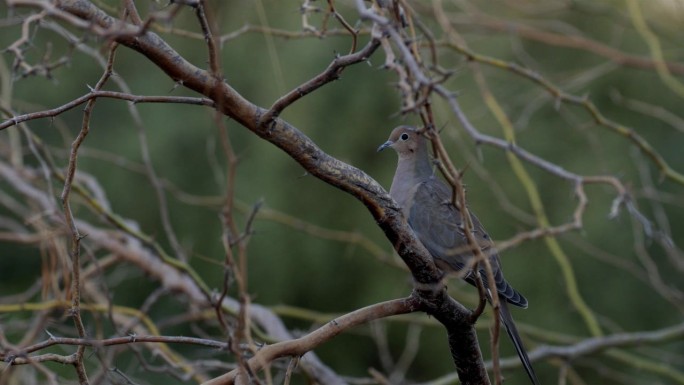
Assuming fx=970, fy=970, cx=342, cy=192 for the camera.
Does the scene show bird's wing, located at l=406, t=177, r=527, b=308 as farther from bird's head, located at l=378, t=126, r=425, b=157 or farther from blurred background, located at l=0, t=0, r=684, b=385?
blurred background, located at l=0, t=0, r=684, b=385

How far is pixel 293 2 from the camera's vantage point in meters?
6.44

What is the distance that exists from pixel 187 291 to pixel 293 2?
2.83 meters

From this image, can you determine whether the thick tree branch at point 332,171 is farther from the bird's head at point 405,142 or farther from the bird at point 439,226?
the bird's head at point 405,142

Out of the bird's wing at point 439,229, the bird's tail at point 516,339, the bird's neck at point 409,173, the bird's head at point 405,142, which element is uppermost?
the bird's head at point 405,142

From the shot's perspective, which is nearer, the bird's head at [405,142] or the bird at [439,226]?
the bird at [439,226]

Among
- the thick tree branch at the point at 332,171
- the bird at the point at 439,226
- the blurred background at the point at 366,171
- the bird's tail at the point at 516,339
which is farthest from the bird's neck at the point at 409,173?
the blurred background at the point at 366,171

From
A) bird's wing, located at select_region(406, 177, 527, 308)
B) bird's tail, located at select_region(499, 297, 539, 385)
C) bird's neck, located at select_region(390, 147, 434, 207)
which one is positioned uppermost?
bird's neck, located at select_region(390, 147, 434, 207)

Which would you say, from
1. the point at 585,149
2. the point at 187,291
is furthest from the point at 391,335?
the point at 187,291

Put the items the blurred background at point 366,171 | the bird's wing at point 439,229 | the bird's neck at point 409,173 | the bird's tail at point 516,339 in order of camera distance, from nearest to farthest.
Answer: the bird's tail at point 516,339, the bird's wing at point 439,229, the bird's neck at point 409,173, the blurred background at point 366,171

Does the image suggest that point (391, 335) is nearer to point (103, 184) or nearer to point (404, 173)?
point (103, 184)

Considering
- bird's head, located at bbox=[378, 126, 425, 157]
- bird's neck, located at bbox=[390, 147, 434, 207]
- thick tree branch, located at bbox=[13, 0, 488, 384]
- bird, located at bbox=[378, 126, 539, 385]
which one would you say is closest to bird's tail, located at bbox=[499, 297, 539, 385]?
bird, located at bbox=[378, 126, 539, 385]

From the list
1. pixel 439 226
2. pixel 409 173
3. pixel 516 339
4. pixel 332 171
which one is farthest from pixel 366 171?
pixel 332 171

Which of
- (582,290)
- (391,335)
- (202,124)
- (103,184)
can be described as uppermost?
(202,124)

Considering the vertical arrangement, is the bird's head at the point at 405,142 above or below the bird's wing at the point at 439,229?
above
